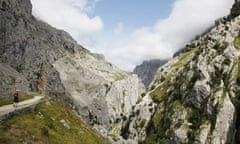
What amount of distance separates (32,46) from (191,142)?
291 feet

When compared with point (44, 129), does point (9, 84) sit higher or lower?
higher

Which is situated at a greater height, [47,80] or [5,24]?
[5,24]

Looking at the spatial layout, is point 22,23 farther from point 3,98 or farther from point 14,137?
point 14,137

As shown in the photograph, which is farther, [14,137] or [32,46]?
[32,46]

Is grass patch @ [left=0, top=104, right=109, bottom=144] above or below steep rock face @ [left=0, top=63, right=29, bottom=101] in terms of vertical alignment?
below

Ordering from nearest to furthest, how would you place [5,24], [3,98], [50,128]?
[50,128], [3,98], [5,24]

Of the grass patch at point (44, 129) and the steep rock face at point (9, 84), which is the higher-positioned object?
the steep rock face at point (9, 84)

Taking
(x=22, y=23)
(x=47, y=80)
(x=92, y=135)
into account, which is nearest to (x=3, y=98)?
(x=92, y=135)

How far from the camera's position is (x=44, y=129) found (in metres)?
66.6

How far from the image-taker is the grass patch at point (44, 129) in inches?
2239

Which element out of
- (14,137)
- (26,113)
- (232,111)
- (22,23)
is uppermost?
(22,23)

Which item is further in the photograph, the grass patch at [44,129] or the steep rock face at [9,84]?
the steep rock face at [9,84]

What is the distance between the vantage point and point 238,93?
184 m

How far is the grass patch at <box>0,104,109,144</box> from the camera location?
2239 inches
